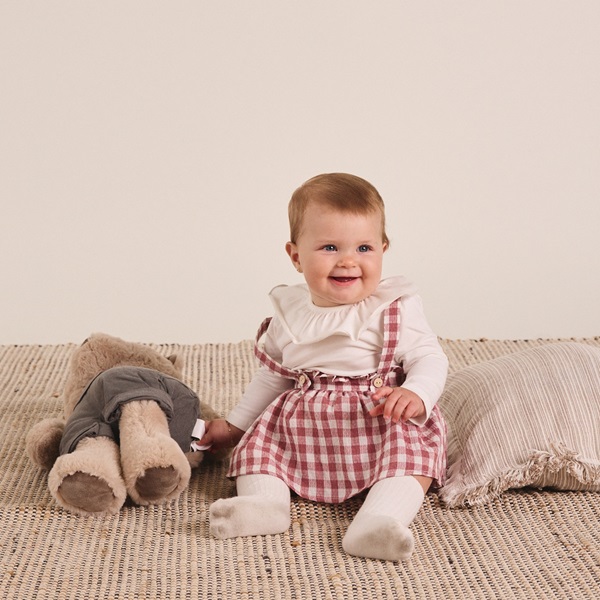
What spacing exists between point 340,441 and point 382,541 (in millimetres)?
218

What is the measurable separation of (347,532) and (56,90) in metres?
2.07

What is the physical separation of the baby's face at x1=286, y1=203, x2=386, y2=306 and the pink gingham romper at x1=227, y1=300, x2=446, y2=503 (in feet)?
0.18

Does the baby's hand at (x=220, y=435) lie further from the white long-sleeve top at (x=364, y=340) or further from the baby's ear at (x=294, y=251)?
the baby's ear at (x=294, y=251)

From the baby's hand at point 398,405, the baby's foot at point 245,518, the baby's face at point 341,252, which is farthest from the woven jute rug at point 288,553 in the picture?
the baby's face at point 341,252

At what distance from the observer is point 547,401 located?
1364mm

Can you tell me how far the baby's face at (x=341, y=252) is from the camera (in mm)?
1340

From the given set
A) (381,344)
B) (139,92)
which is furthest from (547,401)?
(139,92)

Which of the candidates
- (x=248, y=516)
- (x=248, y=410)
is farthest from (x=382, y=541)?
(x=248, y=410)

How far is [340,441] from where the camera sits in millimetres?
1321

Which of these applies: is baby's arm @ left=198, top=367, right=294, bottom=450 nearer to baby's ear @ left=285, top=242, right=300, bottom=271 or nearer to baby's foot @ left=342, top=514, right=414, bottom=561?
baby's ear @ left=285, top=242, right=300, bottom=271

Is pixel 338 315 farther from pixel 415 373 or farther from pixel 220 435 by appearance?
pixel 220 435

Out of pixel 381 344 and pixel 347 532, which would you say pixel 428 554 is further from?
pixel 381 344

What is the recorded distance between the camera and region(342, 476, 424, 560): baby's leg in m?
1.12

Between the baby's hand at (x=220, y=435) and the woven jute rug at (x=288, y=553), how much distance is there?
5 cm
